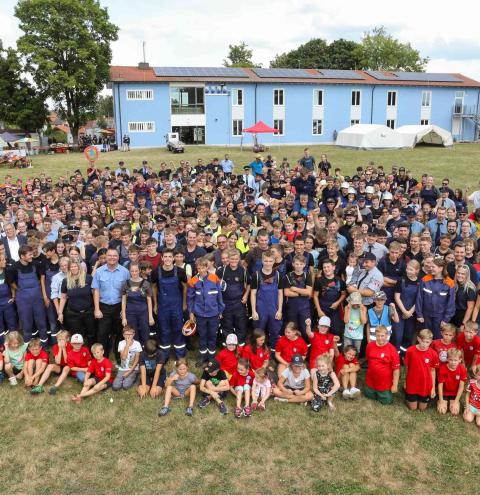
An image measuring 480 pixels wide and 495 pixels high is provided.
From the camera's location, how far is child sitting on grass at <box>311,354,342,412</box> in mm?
6449

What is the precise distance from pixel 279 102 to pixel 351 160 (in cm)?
1715

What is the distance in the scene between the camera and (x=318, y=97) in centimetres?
4647

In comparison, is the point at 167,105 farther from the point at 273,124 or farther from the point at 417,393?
the point at 417,393

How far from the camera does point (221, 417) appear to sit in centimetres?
623

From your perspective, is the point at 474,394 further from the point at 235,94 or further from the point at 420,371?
the point at 235,94

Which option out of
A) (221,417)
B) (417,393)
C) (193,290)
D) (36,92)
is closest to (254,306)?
(193,290)

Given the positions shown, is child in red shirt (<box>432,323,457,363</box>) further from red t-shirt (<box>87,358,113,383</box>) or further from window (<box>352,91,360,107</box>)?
window (<box>352,91,360,107</box>)

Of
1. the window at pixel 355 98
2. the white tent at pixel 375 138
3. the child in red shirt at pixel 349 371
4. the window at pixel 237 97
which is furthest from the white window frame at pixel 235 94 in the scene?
the child in red shirt at pixel 349 371

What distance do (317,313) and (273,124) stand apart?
40.5 metres

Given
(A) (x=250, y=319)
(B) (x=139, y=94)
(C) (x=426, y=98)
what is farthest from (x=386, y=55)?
(A) (x=250, y=319)

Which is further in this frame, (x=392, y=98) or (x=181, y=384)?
(x=392, y=98)

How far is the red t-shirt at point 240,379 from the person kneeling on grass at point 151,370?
107cm

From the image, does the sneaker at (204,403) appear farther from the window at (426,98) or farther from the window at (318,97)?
the window at (426,98)

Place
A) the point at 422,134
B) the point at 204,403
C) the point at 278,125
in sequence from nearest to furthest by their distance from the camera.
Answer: the point at 204,403, the point at 422,134, the point at 278,125
